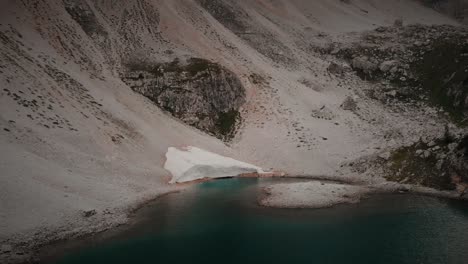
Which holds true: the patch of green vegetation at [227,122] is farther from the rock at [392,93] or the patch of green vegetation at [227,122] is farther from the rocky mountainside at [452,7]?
the rocky mountainside at [452,7]


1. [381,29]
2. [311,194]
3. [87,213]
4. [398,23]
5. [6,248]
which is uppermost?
[398,23]

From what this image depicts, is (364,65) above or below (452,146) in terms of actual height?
above

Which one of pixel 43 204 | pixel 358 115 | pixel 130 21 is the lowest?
pixel 43 204

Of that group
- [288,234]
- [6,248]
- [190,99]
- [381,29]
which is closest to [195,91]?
[190,99]

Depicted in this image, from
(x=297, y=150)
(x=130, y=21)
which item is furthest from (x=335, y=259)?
(x=130, y=21)

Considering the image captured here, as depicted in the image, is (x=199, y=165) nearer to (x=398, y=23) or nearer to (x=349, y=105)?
(x=349, y=105)

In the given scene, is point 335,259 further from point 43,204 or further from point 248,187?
point 43,204

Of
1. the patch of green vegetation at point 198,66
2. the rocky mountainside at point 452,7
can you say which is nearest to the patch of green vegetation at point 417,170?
the patch of green vegetation at point 198,66
